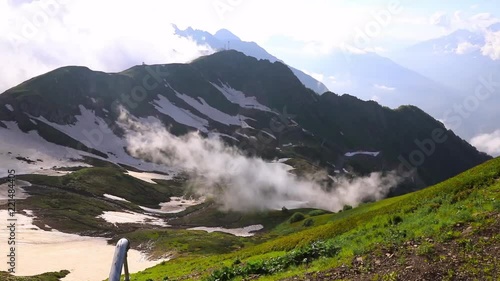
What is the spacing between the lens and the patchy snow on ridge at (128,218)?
140125 millimetres

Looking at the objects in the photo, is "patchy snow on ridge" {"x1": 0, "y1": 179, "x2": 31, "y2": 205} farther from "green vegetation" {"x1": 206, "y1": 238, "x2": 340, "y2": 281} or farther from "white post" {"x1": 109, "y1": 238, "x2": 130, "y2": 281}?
"white post" {"x1": 109, "y1": 238, "x2": 130, "y2": 281}

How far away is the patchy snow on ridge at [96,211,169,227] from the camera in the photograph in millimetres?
140125

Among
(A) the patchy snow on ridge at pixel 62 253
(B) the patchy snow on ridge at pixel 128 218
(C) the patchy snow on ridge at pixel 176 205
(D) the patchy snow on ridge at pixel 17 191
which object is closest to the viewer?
(A) the patchy snow on ridge at pixel 62 253

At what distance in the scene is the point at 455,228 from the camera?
65.2 feet

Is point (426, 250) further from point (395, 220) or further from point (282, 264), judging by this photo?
point (395, 220)

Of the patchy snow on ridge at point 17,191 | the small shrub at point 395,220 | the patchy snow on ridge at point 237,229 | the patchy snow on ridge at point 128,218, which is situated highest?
the patchy snow on ridge at point 17,191

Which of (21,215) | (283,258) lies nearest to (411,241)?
(283,258)

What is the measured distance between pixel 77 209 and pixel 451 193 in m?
140

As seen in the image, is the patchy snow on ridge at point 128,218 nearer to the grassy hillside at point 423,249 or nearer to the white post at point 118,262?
the grassy hillside at point 423,249

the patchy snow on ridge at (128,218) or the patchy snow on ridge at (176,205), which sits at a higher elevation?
the patchy snow on ridge at (176,205)

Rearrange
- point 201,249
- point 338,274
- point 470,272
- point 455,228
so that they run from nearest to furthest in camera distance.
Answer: point 470,272 < point 338,274 < point 455,228 < point 201,249

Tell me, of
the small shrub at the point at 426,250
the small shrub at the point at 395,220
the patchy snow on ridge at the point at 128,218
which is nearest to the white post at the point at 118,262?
the small shrub at the point at 426,250

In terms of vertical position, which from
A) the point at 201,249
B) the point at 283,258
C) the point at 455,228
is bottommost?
the point at 201,249

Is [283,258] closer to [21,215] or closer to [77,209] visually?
[21,215]
